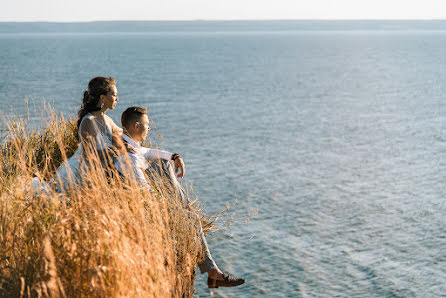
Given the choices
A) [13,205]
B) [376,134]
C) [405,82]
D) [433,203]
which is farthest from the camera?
[405,82]

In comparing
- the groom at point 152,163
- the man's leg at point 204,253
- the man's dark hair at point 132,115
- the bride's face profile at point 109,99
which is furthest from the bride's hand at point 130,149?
the man's leg at point 204,253

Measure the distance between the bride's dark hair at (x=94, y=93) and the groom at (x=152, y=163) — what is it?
39 cm

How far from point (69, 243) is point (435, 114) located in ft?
138

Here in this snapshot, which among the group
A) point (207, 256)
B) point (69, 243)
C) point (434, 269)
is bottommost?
point (434, 269)

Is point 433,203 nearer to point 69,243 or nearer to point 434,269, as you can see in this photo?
point 434,269

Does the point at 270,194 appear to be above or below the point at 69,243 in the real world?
below

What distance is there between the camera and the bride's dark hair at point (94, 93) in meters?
6.19

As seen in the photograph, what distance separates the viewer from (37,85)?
185 ft

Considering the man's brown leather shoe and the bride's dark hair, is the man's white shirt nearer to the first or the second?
the bride's dark hair

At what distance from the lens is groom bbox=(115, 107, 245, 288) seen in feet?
17.4

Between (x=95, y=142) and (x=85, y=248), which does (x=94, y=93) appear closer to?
(x=95, y=142)

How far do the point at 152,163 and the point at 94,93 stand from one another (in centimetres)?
107

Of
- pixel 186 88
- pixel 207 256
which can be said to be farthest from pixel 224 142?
pixel 186 88

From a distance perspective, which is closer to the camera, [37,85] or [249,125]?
[249,125]
